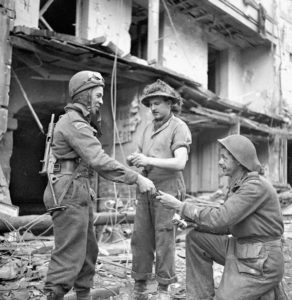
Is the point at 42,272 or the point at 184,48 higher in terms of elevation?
the point at 184,48

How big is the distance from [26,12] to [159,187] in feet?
17.5

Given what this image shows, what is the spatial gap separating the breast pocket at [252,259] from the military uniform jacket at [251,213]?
0.30 ft

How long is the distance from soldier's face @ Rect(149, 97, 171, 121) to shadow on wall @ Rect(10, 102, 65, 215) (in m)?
8.21

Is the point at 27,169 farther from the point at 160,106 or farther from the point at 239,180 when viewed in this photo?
the point at 239,180

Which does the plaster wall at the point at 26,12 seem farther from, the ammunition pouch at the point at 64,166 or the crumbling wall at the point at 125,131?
the ammunition pouch at the point at 64,166

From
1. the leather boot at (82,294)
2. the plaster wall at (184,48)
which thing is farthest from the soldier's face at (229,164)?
the plaster wall at (184,48)

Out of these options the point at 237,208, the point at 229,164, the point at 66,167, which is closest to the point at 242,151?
the point at 229,164

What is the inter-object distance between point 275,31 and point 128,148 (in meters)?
8.58

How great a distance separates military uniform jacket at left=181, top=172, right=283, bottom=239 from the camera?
3.11 metres

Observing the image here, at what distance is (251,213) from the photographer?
10.3 ft

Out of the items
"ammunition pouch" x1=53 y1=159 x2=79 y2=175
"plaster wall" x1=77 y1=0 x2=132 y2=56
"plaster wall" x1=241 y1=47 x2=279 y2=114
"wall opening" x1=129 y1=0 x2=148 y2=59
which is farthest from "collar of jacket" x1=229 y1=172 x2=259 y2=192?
"plaster wall" x1=241 y1=47 x2=279 y2=114

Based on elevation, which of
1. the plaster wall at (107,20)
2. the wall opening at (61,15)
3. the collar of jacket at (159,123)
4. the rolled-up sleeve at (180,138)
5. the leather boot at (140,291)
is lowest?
the leather boot at (140,291)

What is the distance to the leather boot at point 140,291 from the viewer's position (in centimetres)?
396

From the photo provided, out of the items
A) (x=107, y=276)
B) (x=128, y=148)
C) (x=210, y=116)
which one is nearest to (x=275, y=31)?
(x=210, y=116)
